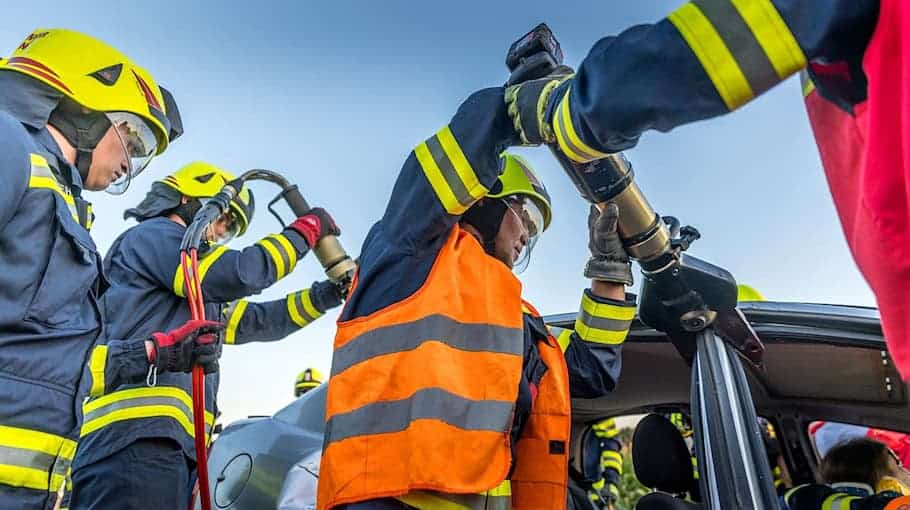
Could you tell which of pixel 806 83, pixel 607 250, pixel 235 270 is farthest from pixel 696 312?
pixel 235 270

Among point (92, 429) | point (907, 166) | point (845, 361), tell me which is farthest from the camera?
point (92, 429)

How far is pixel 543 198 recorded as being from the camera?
2.72 meters

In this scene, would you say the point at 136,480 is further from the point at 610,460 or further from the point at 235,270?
the point at 610,460

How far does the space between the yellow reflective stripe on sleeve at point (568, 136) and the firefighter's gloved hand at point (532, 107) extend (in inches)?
5.9

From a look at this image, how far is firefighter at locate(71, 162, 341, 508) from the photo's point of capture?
3.00 metres

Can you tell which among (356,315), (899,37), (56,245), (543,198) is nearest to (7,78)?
(56,245)

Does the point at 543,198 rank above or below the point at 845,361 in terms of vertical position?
above

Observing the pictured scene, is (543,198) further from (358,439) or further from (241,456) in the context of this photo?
(241,456)

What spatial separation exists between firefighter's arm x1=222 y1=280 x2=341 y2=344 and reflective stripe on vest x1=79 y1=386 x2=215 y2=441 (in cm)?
126

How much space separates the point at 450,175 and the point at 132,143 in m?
1.35

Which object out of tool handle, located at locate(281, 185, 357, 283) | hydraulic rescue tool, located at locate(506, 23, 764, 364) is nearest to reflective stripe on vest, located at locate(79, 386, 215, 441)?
tool handle, located at locate(281, 185, 357, 283)

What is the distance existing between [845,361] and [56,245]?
8.76ft

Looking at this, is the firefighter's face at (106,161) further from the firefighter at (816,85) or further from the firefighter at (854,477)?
the firefighter at (854,477)

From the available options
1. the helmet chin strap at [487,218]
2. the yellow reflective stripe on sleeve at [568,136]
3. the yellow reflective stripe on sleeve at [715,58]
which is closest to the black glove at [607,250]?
the helmet chin strap at [487,218]
